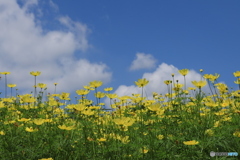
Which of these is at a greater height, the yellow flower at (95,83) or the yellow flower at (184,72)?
the yellow flower at (184,72)

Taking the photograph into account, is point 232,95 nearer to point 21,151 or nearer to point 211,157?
point 211,157

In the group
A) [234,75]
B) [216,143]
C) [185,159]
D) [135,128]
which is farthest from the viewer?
[234,75]

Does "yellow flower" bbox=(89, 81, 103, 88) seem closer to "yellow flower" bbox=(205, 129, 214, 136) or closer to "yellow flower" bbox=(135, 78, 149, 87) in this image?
"yellow flower" bbox=(135, 78, 149, 87)

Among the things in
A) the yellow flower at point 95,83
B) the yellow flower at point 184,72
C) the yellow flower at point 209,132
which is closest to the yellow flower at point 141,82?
the yellow flower at point 95,83

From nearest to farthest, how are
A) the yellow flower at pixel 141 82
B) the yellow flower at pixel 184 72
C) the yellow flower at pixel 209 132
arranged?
1. the yellow flower at pixel 209 132
2. the yellow flower at pixel 141 82
3. the yellow flower at pixel 184 72

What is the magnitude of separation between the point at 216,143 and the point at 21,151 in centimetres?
220

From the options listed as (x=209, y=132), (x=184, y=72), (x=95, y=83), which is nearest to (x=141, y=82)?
(x=95, y=83)

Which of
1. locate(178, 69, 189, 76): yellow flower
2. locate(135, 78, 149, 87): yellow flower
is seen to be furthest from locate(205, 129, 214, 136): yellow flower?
locate(178, 69, 189, 76): yellow flower

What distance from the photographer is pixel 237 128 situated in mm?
3781

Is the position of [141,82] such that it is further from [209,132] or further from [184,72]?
[209,132]

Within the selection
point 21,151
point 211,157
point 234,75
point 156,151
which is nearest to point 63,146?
point 21,151

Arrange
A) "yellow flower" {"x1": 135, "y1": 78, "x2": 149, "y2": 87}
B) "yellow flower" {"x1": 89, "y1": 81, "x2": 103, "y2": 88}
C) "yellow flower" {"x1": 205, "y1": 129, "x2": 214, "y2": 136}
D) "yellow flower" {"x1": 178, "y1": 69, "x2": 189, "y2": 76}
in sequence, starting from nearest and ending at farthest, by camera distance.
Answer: "yellow flower" {"x1": 205, "y1": 129, "x2": 214, "y2": 136}
"yellow flower" {"x1": 89, "y1": 81, "x2": 103, "y2": 88}
"yellow flower" {"x1": 135, "y1": 78, "x2": 149, "y2": 87}
"yellow flower" {"x1": 178, "y1": 69, "x2": 189, "y2": 76}

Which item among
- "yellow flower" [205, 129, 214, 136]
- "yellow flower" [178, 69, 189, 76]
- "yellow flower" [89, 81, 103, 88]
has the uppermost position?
"yellow flower" [178, 69, 189, 76]

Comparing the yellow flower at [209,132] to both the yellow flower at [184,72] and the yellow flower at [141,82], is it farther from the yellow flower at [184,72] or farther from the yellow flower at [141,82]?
the yellow flower at [184,72]
